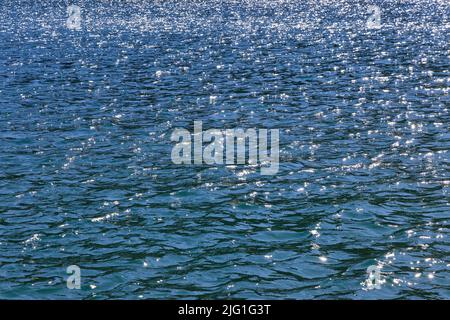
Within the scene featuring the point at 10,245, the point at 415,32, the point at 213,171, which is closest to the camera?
the point at 10,245

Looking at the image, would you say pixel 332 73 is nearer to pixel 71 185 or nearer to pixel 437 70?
pixel 437 70

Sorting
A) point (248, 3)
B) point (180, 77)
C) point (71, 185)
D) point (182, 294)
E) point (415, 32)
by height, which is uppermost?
point (248, 3)

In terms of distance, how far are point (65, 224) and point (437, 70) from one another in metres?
43.8

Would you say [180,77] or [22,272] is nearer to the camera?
[22,272]

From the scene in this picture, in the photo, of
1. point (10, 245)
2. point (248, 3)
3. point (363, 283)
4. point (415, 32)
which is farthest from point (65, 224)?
point (248, 3)

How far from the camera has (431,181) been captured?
33406 mm

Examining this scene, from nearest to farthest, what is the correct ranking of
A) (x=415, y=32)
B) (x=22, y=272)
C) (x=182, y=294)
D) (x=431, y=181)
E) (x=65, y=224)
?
(x=182, y=294), (x=22, y=272), (x=65, y=224), (x=431, y=181), (x=415, y=32)

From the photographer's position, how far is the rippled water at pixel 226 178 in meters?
24.4

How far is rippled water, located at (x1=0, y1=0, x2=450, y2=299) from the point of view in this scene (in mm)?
24391

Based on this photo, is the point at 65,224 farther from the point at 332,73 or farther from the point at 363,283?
the point at 332,73

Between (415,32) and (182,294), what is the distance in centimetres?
7525

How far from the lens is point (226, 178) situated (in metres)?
34.7

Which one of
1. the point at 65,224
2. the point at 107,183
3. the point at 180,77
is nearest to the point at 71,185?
the point at 107,183

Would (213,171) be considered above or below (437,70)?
below
